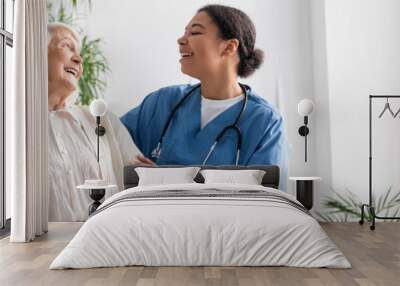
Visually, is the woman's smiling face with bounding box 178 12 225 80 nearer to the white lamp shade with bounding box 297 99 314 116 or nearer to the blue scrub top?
the blue scrub top

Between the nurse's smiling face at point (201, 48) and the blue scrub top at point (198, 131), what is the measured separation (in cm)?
25

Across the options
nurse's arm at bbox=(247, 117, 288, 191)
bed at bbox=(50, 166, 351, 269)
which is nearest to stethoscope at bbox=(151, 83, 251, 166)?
nurse's arm at bbox=(247, 117, 288, 191)

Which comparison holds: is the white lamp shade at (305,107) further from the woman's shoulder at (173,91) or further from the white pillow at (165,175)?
the white pillow at (165,175)

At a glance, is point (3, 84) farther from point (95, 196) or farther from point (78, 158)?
point (95, 196)

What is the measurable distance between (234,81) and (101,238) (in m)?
3.41

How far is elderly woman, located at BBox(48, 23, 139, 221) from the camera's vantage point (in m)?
7.43

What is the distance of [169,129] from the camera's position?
7.43m

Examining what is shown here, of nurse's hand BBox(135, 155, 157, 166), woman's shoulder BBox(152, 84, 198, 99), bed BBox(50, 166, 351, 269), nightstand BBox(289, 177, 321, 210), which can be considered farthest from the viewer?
woman's shoulder BBox(152, 84, 198, 99)

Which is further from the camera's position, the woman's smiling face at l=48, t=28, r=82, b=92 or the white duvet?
the woman's smiling face at l=48, t=28, r=82, b=92

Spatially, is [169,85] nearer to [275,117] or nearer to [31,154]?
[275,117]

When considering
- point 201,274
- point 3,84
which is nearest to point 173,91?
point 3,84

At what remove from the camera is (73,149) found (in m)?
7.46

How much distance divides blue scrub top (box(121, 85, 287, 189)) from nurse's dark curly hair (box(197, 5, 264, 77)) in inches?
14.7

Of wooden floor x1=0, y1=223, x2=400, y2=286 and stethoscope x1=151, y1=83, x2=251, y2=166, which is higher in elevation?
stethoscope x1=151, y1=83, x2=251, y2=166
